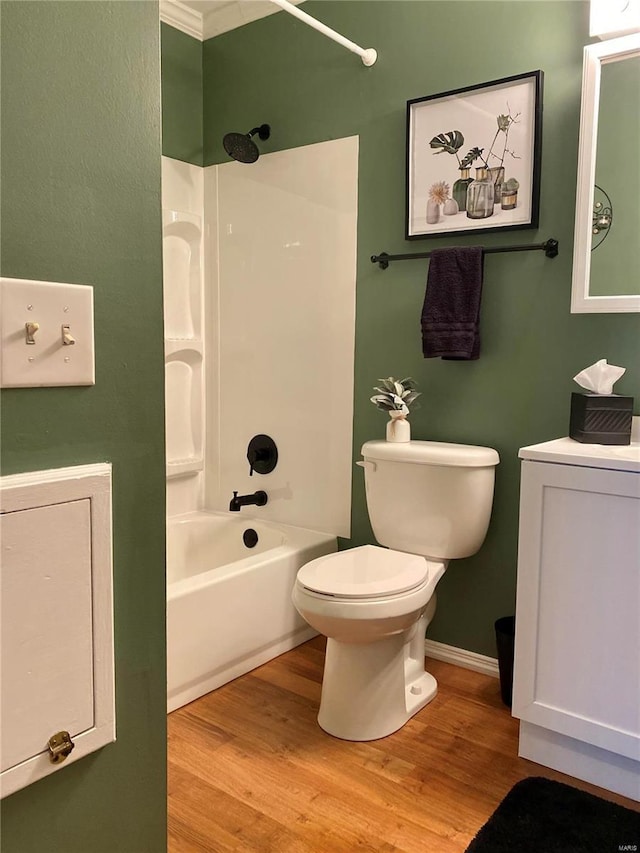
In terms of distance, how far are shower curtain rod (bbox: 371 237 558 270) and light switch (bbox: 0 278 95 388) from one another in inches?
66.0

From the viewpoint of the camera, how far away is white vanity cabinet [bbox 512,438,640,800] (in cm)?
159

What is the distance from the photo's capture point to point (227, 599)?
2.19 metres

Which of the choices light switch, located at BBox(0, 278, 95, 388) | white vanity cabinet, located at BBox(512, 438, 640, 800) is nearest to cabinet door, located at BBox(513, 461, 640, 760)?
white vanity cabinet, located at BBox(512, 438, 640, 800)

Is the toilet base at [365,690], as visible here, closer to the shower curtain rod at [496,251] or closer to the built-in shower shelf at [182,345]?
the shower curtain rod at [496,251]

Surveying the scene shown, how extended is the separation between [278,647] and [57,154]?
204 centimetres

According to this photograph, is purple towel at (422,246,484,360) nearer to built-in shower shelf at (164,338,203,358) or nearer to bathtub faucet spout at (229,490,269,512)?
bathtub faucet spout at (229,490,269,512)

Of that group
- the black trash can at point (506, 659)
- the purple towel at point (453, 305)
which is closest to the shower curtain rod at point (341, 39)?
the purple towel at point (453, 305)

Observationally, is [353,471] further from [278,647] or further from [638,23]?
[638,23]

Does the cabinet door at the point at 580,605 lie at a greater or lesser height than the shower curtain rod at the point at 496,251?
lesser

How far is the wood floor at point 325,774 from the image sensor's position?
1.52 m

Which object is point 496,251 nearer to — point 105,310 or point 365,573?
point 365,573

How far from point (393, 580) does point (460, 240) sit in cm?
118

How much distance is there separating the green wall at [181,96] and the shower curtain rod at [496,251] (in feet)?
3.48

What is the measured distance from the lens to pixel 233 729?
1.95m
